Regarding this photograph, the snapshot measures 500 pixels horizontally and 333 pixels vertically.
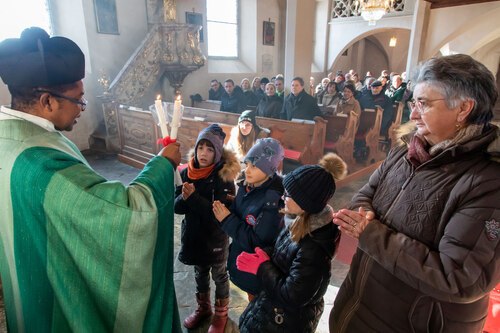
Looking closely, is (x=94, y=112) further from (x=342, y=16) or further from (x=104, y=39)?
(x=342, y=16)

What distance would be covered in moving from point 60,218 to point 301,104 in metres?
4.79

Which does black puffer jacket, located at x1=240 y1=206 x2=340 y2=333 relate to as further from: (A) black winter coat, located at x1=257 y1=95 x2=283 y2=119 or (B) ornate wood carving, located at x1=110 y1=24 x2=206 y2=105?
(B) ornate wood carving, located at x1=110 y1=24 x2=206 y2=105

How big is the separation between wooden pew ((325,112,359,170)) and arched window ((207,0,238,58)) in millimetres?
7060

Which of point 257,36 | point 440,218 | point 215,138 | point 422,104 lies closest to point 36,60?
point 215,138

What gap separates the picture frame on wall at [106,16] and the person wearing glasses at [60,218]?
777 centimetres

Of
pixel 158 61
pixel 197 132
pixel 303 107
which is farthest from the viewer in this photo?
pixel 158 61

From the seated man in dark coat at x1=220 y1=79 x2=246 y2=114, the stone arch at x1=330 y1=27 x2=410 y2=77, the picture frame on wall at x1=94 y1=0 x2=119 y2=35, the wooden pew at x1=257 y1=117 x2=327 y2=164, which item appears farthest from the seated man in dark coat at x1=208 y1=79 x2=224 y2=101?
the stone arch at x1=330 y1=27 x2=410 y2=77

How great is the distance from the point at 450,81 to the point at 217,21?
11656 mm

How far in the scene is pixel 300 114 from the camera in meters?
5.47

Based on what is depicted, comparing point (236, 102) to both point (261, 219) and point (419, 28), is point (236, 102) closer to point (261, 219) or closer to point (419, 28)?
point (419, 28)

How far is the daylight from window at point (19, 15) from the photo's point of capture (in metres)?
6.78

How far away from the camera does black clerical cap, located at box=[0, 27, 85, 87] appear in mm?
1178

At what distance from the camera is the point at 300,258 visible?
1.37m

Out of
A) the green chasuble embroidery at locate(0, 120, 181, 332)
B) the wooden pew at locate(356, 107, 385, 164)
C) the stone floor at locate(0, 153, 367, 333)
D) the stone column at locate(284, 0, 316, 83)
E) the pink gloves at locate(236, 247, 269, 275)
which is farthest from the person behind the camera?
the stone column at locate(284, 0, 316, 83)
